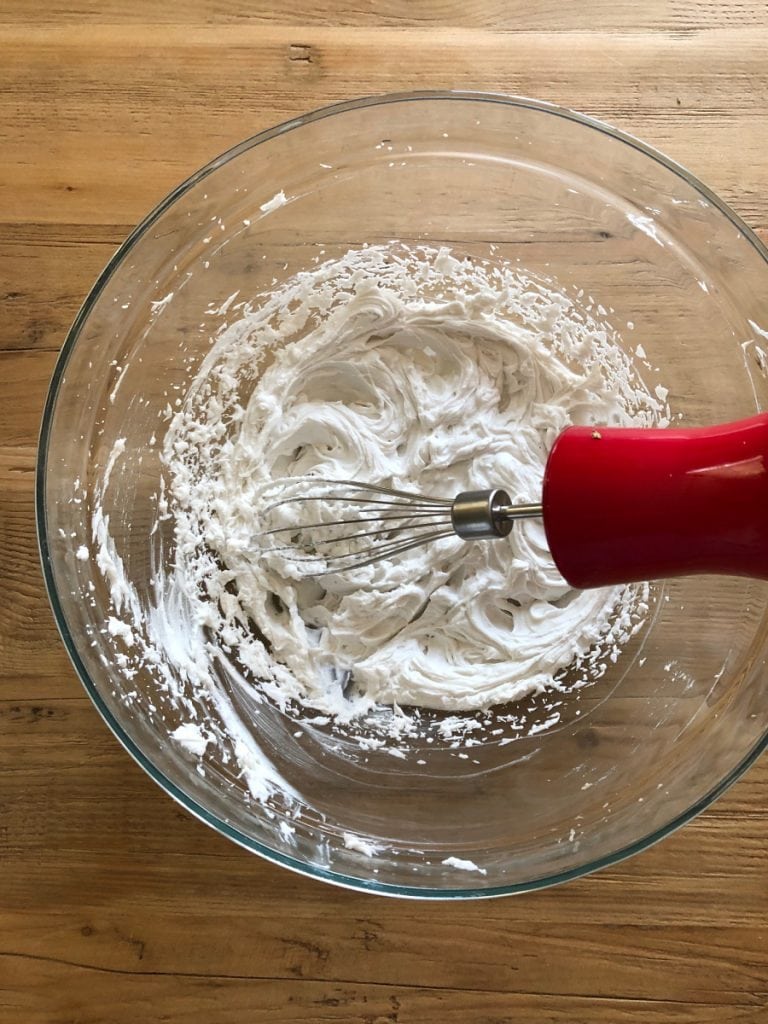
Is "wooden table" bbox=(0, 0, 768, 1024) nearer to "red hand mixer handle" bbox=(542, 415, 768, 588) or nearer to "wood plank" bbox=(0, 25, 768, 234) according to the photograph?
"wood plank" bbox=(0, 25, 768, 234)

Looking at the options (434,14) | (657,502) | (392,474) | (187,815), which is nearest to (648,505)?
(657,502)

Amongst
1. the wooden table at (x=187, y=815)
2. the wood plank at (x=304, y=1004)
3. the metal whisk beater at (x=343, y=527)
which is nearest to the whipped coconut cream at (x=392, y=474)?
the metal whisk beater at (x=343, y=527)

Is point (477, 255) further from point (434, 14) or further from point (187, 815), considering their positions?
point (187, 815)

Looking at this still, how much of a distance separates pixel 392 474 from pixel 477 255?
289 mm

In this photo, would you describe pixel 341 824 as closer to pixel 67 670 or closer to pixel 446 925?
pixel 446 925

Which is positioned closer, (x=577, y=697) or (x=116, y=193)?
(x=577, y=697)

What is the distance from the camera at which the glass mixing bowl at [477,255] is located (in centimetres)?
92

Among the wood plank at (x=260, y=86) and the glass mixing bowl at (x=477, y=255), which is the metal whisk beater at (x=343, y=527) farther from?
the wood plank at (x=260, y=86)

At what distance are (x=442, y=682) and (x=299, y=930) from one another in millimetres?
337

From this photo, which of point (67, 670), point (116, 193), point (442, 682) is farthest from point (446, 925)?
point (116, 193)

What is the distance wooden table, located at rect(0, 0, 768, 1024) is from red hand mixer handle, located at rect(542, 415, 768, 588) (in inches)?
16.6

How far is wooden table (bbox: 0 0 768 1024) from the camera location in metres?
1.00

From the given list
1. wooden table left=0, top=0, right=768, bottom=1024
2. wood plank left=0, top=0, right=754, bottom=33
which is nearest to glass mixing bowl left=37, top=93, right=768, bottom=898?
wooden table left=0, top=0, right=768, bottom=1024

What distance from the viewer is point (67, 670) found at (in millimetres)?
1060
